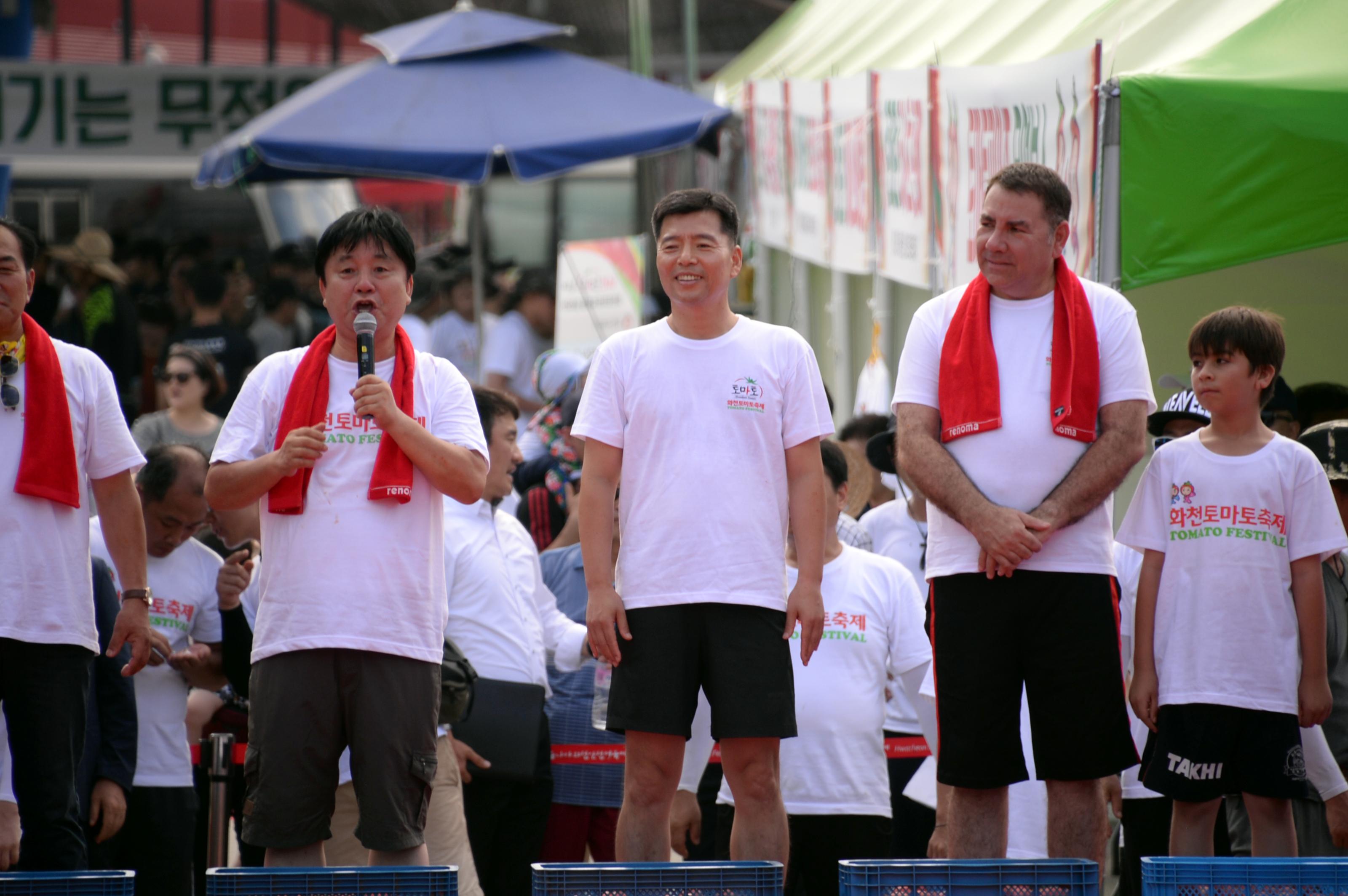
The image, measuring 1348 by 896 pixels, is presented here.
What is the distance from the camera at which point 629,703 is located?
3965mm

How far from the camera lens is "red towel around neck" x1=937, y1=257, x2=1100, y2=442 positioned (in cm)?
407

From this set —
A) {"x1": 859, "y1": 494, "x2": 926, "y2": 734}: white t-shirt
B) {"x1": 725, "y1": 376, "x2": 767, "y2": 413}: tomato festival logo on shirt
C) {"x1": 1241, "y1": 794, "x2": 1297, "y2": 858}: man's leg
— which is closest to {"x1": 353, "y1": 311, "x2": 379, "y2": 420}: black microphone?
{"x1": 725, "y1": 376, "x2": 767, "y2": 413}: tomato festival logo on shirt

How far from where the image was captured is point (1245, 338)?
179 inches

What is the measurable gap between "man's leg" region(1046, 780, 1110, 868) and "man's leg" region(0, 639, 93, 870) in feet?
7.97

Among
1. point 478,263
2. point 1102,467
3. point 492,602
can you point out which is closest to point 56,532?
point 492,602

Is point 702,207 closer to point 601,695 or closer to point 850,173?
point 601,695

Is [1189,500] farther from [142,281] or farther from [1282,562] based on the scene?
[142,281]

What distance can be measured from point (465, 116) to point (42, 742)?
212 inches

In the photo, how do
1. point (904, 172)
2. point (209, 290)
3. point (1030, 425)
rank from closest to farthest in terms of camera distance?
1. point (1030, 425)
2. point (904, 172)
3. point (209, 290)

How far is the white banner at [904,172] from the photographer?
7.36 metres

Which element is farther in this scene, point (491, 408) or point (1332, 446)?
point (491, 408)

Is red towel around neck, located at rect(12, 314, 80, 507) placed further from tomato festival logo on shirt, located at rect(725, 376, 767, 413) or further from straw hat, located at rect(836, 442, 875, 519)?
straw hat, located at rect(836, 442, 875, 519)

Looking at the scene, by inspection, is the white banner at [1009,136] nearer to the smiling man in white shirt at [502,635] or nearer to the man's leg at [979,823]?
the smiling man in white shirt at [502,635]

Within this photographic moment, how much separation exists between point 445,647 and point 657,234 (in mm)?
1439
